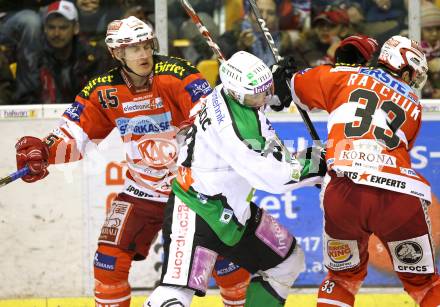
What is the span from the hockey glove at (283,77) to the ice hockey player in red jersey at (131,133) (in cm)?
Answer: 36

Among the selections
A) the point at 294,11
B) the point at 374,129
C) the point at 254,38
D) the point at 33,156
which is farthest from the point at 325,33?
the point at 33,156

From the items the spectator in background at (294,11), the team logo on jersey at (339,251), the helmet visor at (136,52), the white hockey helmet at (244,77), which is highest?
the white hockey helmet at (244,77)

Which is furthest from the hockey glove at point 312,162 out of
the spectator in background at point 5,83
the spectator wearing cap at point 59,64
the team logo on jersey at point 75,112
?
the spectator in background at point 5,83

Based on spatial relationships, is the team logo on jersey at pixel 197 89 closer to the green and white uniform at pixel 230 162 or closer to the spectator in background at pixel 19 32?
the green and white uniform at pixel 230 162

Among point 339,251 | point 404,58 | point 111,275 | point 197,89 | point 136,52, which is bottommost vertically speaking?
point 111,275

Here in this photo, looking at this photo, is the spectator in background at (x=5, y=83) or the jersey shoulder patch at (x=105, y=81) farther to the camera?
the spectator in background at (x=5, y=83)

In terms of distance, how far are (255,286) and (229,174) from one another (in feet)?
2.09

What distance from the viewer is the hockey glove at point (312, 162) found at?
5.07 metres

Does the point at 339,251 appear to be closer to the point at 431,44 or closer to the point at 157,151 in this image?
the point at 157,151

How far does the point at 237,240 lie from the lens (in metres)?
5.05

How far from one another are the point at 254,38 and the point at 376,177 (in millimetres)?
2100

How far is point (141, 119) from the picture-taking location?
220 inches

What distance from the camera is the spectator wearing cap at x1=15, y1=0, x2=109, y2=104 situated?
21.8 ft

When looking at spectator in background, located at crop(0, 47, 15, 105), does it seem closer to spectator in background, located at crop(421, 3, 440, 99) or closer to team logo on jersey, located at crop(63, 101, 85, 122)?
team logo on jersey, located at crop(63, 101, 85, 122)
